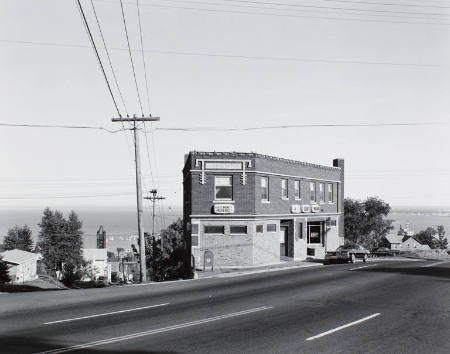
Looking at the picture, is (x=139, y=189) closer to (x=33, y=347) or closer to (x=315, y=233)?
(x=33, y=347)

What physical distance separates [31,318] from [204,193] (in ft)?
60.5

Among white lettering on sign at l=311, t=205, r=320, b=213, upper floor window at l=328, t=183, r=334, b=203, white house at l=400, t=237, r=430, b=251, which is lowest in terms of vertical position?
white house at l=400, t=237, r=430, b=251

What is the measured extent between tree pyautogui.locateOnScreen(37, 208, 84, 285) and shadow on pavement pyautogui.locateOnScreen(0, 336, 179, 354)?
92.7m

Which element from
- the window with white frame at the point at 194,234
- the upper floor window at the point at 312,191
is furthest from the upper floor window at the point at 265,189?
the upper floor window at the point at 312,191

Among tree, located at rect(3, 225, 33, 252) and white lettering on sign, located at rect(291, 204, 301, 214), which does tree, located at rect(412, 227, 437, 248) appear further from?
white lettering on sign, located at rect(291, 204, 301, 214)

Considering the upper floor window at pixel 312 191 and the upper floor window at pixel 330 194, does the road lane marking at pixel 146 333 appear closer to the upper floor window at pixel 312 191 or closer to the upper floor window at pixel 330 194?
the upper floor window at pixel 312 191

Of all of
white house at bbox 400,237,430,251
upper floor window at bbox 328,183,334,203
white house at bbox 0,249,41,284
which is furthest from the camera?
white house at bbox 400,237,430,251

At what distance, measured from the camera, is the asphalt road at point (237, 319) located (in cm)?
1006

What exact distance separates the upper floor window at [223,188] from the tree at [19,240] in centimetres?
8981

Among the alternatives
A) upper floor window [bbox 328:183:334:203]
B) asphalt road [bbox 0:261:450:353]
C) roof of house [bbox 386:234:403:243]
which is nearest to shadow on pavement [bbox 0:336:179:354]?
asphalt road [bbox 0:261:450:353]

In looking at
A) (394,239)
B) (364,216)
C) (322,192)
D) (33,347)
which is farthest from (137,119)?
(394,239)

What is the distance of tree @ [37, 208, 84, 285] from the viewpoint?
3944 inches

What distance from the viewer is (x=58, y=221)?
10450cm

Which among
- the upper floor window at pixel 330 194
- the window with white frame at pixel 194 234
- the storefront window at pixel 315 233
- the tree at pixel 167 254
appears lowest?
the tree at pixel 167 254
